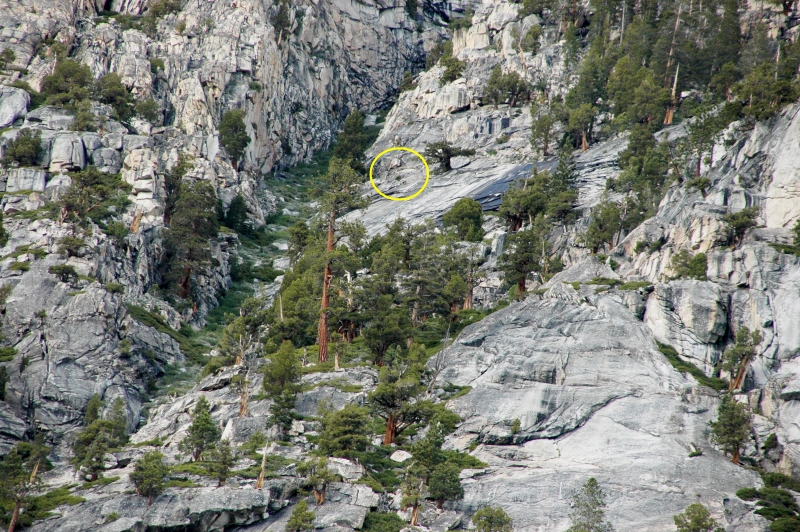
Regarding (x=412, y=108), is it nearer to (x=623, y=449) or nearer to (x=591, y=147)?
(x=591, y=147)

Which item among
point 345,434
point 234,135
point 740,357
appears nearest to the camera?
point 345,434

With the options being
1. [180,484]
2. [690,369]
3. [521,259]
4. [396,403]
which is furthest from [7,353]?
[690,369]

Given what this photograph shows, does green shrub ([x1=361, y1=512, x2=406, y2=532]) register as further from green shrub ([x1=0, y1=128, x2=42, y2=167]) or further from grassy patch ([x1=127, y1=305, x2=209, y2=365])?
green shrub ([x1=0, y1=128, x2=42, y2=167])

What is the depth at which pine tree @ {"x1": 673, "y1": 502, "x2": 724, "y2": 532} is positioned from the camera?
37844mm

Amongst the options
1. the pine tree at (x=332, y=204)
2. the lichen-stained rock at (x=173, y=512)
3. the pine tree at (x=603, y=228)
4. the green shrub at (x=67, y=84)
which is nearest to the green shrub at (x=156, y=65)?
the green shrub at (x=67, y=84)

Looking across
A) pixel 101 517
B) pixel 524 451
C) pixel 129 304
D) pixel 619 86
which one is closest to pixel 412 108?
pixel 619 86

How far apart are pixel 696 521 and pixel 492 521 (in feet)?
34.0

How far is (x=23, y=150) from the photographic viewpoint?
9256 centimetres

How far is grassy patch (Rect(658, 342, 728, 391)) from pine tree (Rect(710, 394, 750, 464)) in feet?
23.7

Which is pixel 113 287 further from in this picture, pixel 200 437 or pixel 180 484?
pixel 180 484

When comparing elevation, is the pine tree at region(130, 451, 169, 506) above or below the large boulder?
below

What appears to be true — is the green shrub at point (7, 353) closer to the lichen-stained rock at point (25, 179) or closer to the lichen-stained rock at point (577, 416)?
the lichen-stained rock at point (25, 179)

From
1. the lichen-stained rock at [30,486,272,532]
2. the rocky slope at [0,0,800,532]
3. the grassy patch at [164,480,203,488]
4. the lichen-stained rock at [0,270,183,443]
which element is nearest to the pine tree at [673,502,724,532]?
the rocky slope at [0,0,800,532]

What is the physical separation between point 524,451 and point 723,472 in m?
12.5
